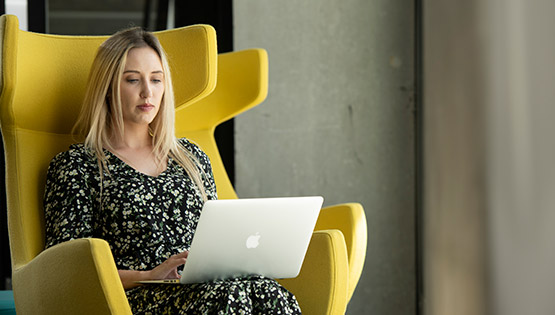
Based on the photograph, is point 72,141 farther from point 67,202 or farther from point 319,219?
point 319,219

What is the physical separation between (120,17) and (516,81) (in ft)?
5.65

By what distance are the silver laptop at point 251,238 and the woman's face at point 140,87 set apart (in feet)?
1.89

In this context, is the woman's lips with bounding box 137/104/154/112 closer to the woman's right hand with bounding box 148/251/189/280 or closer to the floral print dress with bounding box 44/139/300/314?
the floral print dress with bounding box 44/139/300/314

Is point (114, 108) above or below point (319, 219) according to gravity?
above

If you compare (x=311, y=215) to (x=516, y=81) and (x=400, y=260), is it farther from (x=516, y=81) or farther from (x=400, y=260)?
(x=400, y=260)

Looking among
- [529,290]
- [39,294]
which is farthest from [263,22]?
[39,294]

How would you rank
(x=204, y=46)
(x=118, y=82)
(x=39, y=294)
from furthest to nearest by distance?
(x=204, y=46) < (x=118, y=82) < (x=39, y=294)

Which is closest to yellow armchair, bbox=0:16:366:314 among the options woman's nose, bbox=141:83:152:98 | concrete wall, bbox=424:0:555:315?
woman's nose, bbox=141:83:152:98

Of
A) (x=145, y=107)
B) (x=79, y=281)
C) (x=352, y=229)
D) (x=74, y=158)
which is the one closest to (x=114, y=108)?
(x=145, y=107)

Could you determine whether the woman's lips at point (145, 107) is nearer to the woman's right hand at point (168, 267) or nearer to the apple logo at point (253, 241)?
the woman's right hand at point (168, 267)

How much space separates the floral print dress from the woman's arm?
0.02 metres

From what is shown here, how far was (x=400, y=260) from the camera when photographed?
3.13m

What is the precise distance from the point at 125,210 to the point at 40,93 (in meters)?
0.43

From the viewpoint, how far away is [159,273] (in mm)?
1675
